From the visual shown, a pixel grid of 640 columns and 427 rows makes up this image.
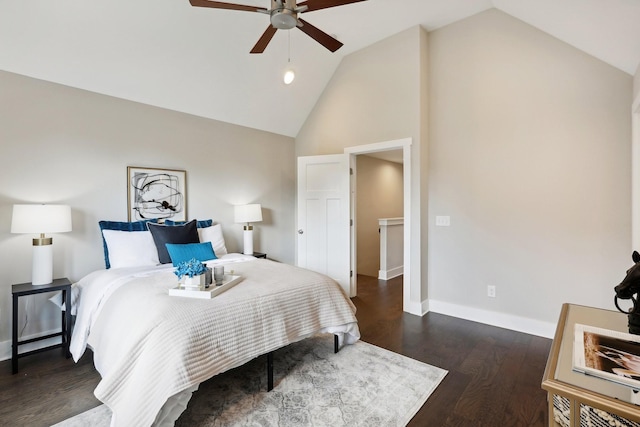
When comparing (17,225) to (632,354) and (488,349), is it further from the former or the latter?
(488,349)

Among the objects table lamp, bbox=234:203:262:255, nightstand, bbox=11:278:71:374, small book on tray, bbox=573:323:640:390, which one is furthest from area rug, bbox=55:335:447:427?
table lamp, bbox=234:203:262:255

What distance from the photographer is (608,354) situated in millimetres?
955

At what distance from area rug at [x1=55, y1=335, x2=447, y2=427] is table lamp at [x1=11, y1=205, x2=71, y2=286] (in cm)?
133

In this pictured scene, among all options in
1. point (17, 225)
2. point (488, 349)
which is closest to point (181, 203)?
point (17, 225)

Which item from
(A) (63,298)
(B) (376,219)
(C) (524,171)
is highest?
(C) (524,171)

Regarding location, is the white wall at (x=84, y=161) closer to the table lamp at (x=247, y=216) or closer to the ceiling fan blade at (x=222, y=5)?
the table lamp at (x=247, y=216)

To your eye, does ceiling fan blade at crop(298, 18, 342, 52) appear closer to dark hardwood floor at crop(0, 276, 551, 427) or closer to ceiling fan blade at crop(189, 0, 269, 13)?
ceiling fan blade at crop(189, 0, 269, 13)

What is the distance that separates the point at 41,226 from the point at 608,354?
3507mm

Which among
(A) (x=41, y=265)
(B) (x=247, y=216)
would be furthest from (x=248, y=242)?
(A) (x=41, y=265)

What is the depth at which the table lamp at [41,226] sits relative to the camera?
2346mm

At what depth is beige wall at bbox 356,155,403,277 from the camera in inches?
218

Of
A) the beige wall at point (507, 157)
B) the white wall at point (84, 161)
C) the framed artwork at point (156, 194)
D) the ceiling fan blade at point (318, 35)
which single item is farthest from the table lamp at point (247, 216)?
the ceiling fan blade at point (318, 35)

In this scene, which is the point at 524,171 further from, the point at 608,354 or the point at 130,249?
the point at 130,249

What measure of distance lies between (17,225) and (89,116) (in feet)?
4.03
